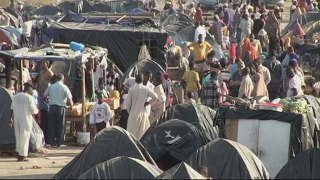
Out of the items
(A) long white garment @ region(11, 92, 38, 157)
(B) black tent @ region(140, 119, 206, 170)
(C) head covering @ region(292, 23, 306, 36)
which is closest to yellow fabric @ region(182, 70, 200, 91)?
(A) long white garment @ region(11, 92, 38, 157)

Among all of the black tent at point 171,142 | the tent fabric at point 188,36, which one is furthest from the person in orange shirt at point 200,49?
the black tent at point 171,142

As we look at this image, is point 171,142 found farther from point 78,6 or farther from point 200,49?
point 78,6

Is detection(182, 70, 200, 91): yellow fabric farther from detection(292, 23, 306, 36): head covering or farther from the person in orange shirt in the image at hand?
detection(292, 23, 306, 36): head covering

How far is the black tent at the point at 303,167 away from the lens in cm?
1383

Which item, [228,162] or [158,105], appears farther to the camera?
[158,105]

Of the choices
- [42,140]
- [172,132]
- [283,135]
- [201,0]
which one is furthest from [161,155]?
[201,0]

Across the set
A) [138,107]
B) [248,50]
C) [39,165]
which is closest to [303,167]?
[138,107]

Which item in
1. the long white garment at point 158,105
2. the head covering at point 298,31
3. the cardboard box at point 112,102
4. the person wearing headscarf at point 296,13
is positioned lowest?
the cardboard box at point 112,102

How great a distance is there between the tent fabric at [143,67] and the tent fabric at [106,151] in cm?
780

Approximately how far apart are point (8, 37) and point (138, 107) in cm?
1061

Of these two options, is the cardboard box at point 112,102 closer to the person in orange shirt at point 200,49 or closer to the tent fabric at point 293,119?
the tent fabric at point 293,119

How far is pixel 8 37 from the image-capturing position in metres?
28.4

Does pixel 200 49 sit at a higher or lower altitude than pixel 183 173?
lower

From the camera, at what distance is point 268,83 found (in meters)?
22.2
